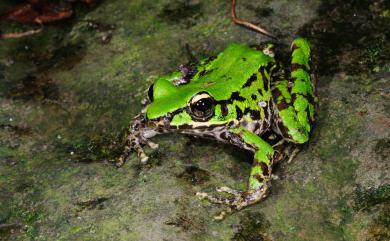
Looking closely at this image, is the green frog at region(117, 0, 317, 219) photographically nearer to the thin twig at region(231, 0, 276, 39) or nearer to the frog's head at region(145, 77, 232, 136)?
the frog's head at region(145, 77, 232, 136)

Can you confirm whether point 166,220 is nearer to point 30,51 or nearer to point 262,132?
point 262,132

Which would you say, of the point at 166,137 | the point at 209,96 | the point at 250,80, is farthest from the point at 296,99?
the point at 166,137

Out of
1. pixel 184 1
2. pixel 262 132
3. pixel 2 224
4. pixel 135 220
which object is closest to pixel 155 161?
pixel 135 220

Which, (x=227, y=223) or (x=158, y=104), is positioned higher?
(x=158, y=104)

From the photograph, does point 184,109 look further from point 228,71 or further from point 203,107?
point 228,71

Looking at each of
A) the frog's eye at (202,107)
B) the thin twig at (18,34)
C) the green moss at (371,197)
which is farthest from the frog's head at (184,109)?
the thin twig at (18,34)

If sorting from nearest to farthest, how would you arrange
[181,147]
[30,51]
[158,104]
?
[158,104], [181,147], [30,51]
